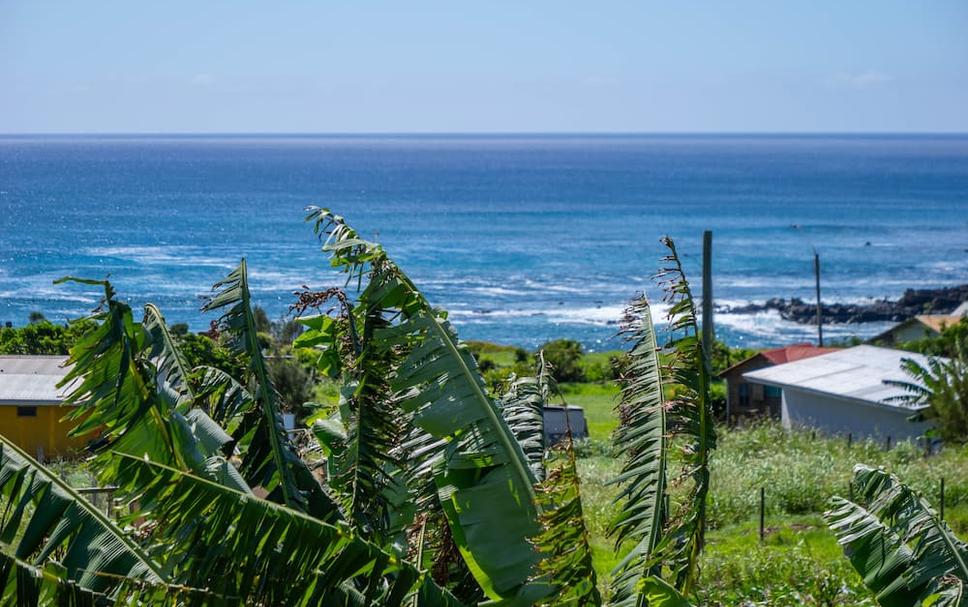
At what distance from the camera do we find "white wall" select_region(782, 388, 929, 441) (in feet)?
84.7

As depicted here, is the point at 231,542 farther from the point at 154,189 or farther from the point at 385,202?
the point at 154,189

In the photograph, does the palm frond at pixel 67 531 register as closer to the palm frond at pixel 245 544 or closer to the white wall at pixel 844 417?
the palm frond at pixel 245 544

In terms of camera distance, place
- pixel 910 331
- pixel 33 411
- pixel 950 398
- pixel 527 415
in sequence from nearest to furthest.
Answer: pixel 527 415 → pixel 950 398 → pixel 33 411 → pixel 910 331

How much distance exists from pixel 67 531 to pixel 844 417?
2605 cm

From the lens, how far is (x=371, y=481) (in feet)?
19.1

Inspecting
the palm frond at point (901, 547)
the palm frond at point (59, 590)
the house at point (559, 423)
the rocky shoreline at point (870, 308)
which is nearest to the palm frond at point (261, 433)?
the palm frond at point (59, 590)

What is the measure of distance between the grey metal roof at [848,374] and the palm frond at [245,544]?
915 inches

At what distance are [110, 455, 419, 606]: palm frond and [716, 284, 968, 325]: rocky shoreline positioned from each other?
64.7m

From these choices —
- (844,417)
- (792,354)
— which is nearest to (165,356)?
(844,417)

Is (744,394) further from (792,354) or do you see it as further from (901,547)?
(901,547)

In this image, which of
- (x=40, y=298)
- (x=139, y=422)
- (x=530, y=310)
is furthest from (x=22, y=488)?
(x=530, y=310)

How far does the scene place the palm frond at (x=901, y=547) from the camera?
5812 millimetres

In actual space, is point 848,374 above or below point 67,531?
below

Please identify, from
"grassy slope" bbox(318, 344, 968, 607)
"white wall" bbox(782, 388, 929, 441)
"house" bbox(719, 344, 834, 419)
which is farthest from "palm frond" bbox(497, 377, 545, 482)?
"house" bbox(719, 344, 834, 419)
